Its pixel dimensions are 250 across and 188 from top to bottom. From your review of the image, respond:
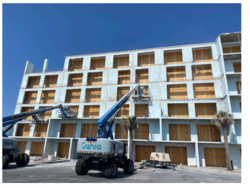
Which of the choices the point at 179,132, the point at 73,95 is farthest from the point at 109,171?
the point at 73,95

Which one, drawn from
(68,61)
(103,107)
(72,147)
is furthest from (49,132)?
(68,61)

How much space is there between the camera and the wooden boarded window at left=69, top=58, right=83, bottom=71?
131ft

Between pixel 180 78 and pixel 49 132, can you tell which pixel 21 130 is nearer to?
pixel 49 132

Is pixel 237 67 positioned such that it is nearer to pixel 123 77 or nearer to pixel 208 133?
pixel 208 133

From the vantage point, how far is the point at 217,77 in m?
30.4

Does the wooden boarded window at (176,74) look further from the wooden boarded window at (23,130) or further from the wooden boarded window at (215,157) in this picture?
the wooden boarded window at (23,130)

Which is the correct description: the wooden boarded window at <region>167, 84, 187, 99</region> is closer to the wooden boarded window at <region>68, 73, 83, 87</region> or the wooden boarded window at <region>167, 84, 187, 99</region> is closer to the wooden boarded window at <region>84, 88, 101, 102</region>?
the wooden boarded window at <region>84, 88, 101, 102</region>

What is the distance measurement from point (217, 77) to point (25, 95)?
4478cm

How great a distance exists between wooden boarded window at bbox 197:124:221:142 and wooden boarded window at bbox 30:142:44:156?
110 feet

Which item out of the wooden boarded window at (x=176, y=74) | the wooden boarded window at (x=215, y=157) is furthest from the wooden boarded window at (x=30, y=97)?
the wooden boarded window at (x=215, y=157)

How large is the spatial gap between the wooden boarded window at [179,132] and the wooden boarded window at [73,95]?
22.1 m

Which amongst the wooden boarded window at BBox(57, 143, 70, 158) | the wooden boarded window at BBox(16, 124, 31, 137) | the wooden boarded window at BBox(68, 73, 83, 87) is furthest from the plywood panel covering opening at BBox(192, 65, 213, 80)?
the wooden boarded window at BBox(16, 124, 31, 137)

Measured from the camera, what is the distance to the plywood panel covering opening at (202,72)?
32.2 meters

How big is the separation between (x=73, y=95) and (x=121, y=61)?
14.3 m
